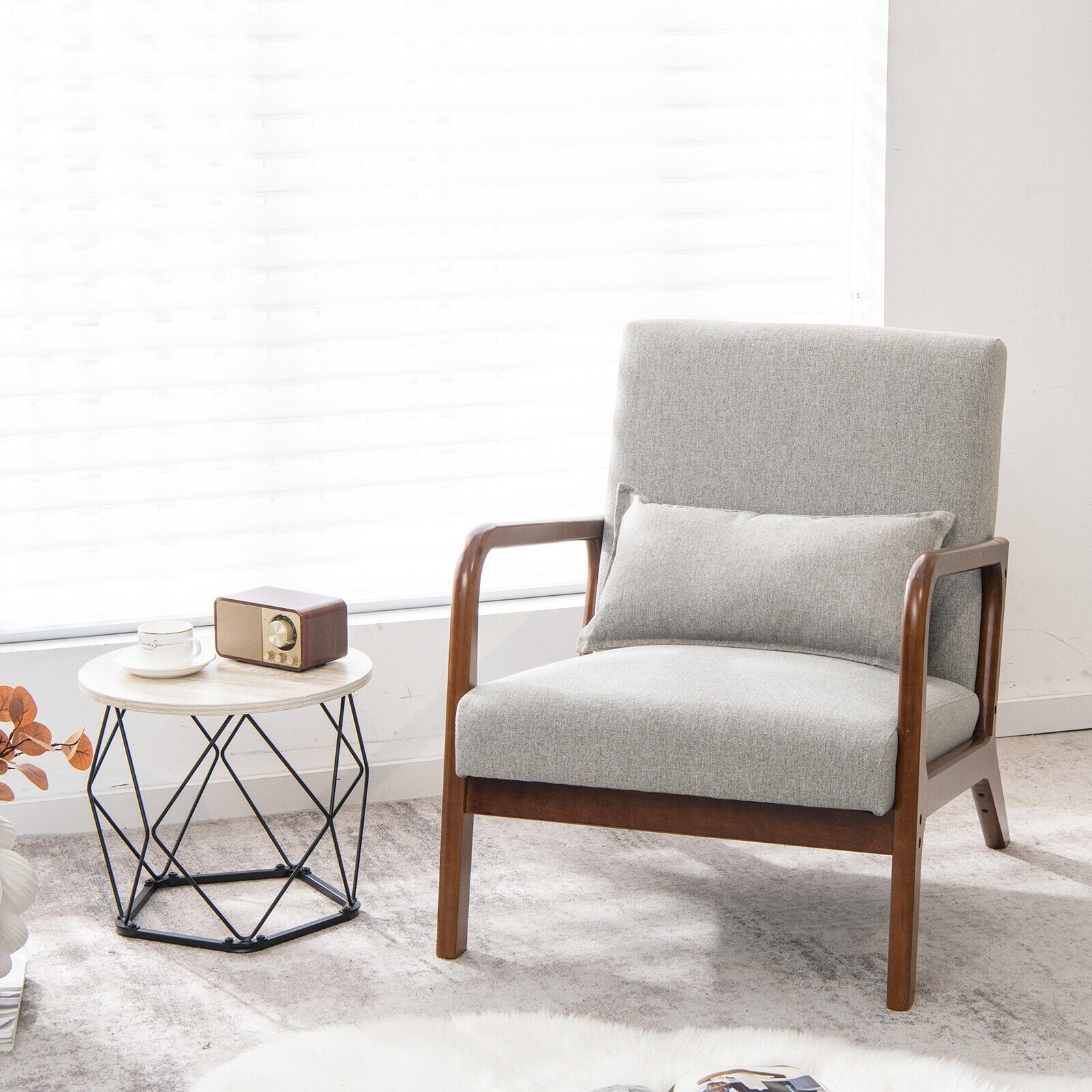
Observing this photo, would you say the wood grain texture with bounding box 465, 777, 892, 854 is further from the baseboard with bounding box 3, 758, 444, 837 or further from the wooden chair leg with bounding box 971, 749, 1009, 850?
the baseboard with bounding box 3, 758, 444, 837

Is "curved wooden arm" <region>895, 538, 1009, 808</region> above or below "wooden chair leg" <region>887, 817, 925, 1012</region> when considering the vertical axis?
above

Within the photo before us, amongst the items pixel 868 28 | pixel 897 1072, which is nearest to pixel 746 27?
pixel 868 28

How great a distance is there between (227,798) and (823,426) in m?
1.26

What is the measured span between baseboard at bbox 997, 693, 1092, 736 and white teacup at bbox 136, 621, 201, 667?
180cm

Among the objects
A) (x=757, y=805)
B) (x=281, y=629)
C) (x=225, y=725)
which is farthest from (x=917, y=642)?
(x=225, y=725)

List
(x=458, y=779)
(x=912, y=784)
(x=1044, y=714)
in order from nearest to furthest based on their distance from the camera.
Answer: (x=912, y=784) → (x=458, y=779) → (x=1044, y=714)

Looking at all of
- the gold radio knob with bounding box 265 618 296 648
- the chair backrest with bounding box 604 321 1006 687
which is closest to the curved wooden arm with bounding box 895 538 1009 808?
the chair backrest with bounding box 604 321 1006 687

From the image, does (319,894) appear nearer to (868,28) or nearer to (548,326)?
(548,326)

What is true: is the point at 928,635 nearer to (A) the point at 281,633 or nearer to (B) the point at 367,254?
(A) the point at 281,633

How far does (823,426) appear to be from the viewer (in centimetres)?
214

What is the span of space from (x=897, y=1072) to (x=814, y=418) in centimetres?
103

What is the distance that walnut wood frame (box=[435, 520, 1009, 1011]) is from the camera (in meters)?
1.70

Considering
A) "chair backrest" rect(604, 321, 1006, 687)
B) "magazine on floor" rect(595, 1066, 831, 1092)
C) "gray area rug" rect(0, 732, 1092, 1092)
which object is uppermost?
"chair backrest" rect(604, 321, 1006, 687)

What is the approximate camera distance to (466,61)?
2566 mm
